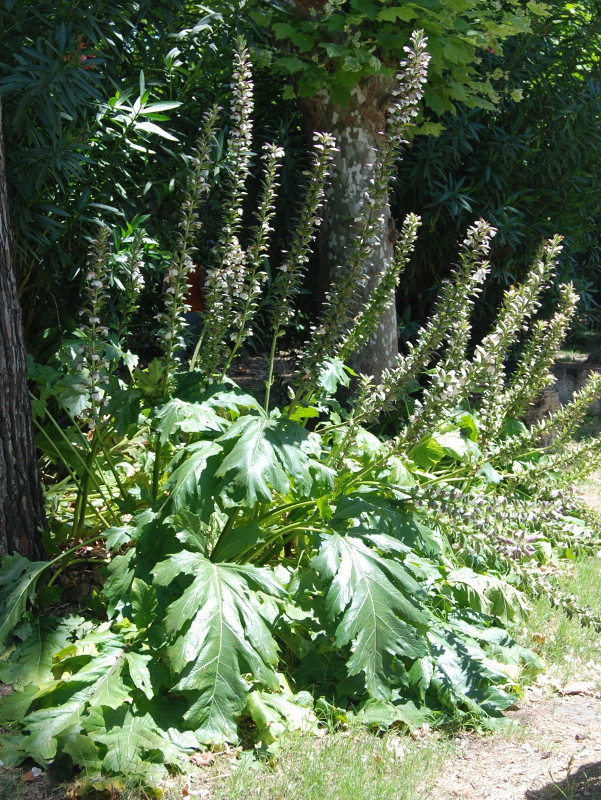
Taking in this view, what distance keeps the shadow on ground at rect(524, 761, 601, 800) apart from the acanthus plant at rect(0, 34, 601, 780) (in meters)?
0.45

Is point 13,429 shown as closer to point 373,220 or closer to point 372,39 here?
point 373,220

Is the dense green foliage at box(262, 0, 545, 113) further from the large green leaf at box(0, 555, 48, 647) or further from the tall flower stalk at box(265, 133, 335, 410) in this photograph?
the large green leaf at box(0, 555, 48, 647)

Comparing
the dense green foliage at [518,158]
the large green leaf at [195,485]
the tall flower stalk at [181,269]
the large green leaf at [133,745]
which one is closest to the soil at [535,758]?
the large green leaf at [133,745]

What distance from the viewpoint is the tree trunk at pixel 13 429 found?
3574mm

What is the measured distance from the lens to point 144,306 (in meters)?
5.82

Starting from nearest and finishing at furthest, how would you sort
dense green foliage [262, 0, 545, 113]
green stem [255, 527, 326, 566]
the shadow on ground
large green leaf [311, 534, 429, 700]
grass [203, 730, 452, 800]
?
grass [203, 730, 452, 800]
the shadow on ground
large green leaf [311, 534, 429, 700]
green stem [255, 527, 326, 566]
dense green foliage [262, 0, 545, 113]

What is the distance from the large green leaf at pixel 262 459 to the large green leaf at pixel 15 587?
2.98ft

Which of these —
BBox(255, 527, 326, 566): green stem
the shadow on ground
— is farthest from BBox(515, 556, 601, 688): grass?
BBox(255, 527, 326, 566): green stem

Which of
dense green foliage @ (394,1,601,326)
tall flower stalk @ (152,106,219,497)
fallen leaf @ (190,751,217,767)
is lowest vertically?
fallen leaf @ (190,751,217,767)

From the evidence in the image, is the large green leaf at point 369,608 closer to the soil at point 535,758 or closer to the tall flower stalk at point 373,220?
the soil at point 535,758

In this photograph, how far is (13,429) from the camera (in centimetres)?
362

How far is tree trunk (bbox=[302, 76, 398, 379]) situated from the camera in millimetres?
5695

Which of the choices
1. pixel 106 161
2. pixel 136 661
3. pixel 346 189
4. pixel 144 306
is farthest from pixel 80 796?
Result: pixel 346 189

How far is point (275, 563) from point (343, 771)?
1.33 m
